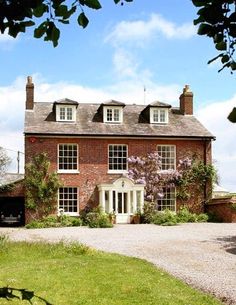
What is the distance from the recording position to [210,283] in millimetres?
11023

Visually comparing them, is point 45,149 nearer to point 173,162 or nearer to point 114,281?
point 173,162

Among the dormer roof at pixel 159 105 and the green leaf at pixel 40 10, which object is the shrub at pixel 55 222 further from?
the green leaf at pixel 40 10

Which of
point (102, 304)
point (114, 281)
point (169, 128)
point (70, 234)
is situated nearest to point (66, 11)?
point (102, 304)

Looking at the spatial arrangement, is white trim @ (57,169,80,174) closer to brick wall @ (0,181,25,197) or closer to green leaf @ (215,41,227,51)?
brick wall @ (0,181,25,197)

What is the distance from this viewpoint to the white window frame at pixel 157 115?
3369 cm

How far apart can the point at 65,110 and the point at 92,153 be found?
3.42m

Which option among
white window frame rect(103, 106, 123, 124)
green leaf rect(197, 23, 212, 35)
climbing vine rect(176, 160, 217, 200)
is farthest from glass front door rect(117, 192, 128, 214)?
green leaf rect(197, 23, 212, 35)

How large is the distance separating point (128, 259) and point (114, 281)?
10.8ft

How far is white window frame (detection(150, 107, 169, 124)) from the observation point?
111 feet

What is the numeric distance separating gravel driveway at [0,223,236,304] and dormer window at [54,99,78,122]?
34.8ft

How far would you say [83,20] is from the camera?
2.84 meters

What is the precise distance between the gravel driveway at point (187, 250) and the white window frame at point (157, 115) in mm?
10859

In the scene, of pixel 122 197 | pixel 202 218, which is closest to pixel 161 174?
pixel 122 197

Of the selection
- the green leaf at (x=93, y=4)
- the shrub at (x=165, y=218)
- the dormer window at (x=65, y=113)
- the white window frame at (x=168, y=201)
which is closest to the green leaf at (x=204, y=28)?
the green leaf at (x=93, y=4)
